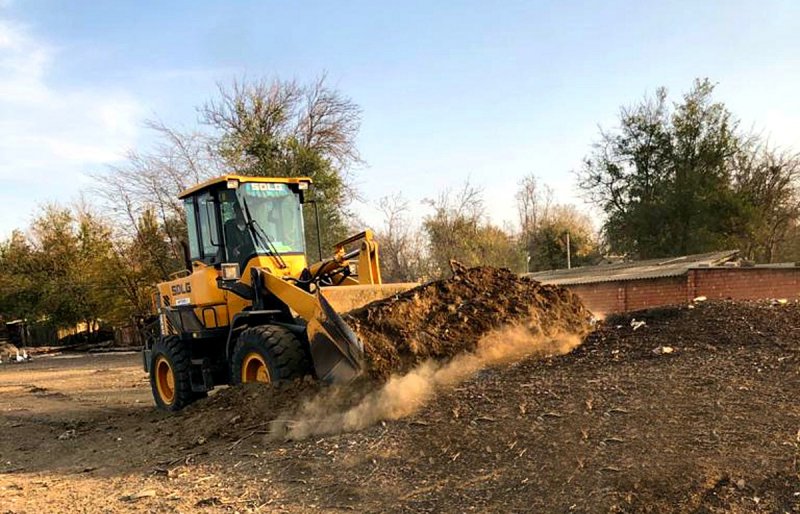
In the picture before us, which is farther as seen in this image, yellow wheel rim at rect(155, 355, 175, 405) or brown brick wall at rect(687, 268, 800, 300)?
brown brick wall at rect(687, 268, 800, 300)

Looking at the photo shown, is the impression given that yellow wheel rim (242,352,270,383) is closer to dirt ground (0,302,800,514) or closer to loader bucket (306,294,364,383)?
dirt ground (0,302,800,514)

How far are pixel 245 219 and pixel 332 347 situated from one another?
9.73ft

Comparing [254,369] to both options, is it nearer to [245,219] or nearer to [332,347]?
[332,347]

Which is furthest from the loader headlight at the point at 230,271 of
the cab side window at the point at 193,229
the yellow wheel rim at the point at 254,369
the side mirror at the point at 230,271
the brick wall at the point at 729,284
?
the brick wall at the point at 729,284

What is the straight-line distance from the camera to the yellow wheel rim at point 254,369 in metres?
7.36

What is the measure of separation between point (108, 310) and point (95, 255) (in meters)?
4.61

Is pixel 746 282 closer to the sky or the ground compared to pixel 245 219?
closer to the ground

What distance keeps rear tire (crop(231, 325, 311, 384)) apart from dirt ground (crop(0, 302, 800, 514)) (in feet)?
0.89

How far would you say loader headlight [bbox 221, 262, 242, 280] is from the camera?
8484 mm

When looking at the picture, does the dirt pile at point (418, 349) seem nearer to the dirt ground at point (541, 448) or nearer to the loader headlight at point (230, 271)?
the dirt ground at point (541, 448)

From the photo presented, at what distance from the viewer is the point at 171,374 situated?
31.0ft

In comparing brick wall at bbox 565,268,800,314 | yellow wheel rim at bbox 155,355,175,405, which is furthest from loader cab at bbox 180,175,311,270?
brick wall at bbox 565,268,800,314

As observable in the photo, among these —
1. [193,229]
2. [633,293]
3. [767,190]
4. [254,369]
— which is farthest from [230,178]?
[767,190]

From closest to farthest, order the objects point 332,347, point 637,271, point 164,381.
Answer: point 332,347 → point 164,381 → point 637,271
